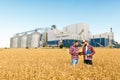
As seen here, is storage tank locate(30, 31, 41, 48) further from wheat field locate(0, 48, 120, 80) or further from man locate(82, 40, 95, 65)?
man locate(82, 40, 95, 65)

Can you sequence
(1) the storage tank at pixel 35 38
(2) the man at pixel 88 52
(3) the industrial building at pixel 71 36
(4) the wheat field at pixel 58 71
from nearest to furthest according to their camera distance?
(4) the wheat field at pixel 58 71 → (2) the man at pixel 88 52 → (3) the industrial building at pixel 71 36 → (1) the storage tank at pixel 35 38

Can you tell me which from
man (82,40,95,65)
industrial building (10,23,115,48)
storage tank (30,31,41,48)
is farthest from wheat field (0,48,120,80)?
storage tank (30,31,41,48)

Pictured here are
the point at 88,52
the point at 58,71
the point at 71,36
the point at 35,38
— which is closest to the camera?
the point at 58,71

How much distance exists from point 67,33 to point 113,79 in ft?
518

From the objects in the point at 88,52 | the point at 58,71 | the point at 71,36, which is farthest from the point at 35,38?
the point at 58,71

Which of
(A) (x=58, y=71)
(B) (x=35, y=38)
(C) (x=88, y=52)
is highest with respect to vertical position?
(B) (x=35, y=38)

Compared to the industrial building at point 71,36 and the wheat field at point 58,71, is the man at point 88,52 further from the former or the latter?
the industrial building at point 71,36

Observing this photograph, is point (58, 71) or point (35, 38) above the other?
point (35, 38)

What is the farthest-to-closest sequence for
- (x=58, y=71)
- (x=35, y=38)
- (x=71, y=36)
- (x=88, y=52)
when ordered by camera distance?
(x=35, y=38), (x=71, y=36), (x=88, y=52), (x=58, y=71)

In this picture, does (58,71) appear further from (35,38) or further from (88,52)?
(35,38)

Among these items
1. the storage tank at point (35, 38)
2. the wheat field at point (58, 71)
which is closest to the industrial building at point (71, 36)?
the storage tank at point (35, 38)

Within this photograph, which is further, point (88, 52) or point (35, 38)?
point (35, 38)

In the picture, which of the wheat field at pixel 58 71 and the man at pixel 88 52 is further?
the man at pixel 88 52

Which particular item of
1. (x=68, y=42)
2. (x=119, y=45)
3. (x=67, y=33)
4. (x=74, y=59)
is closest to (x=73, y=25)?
(x=67, y=33)
